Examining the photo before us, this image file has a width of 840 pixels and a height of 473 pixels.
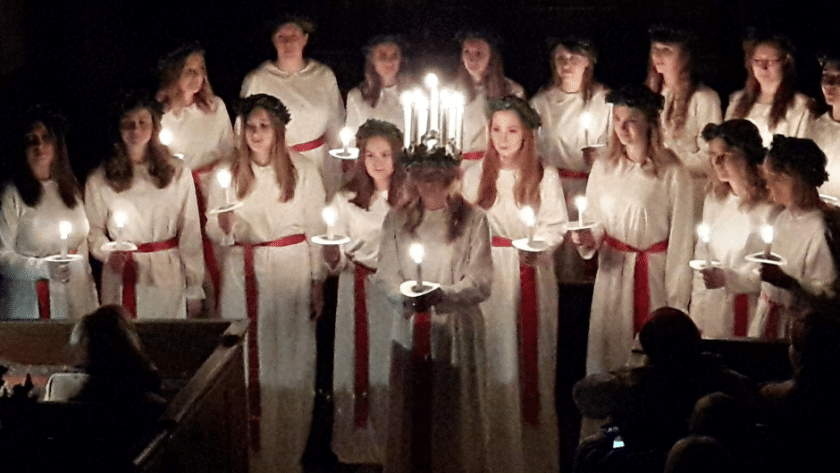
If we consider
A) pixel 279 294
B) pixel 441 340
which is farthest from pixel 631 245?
pixel 279 294

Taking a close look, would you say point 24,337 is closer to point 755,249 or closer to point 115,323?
point 115,323

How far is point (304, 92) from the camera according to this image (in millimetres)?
8125

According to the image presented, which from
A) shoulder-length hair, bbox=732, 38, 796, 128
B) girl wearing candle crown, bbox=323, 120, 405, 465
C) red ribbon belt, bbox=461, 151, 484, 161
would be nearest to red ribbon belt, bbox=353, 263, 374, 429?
girl wearing candle crown, bbox=323, 120, 405, 465

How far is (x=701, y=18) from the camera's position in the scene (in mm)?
9211

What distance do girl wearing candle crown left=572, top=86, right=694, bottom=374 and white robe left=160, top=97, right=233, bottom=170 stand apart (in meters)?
2.57

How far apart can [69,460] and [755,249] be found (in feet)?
12.0

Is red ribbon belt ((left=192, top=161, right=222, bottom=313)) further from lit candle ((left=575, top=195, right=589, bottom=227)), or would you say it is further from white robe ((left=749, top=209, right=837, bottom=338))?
white robe ((left=749, top=209, right=837, bottom=338))

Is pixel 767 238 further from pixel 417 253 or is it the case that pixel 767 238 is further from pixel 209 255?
pixel 209 255

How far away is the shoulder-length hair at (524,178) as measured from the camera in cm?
662

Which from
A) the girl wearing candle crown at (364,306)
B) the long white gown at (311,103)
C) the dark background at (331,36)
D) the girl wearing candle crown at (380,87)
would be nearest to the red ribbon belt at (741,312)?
the girl wearing candle crown at (364,306)

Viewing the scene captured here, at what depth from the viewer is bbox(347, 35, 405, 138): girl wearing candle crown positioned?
7.96 m

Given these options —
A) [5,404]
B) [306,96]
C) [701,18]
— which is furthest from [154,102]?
[701,18]

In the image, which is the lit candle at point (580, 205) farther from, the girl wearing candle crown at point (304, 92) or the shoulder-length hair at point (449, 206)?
the girl wearing candle crown at point (304, 92)

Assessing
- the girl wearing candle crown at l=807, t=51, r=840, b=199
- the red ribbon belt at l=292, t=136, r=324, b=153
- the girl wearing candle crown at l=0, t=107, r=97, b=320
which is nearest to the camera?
the girl wearing candle crown at l=0, t=107, r=97, b=320
